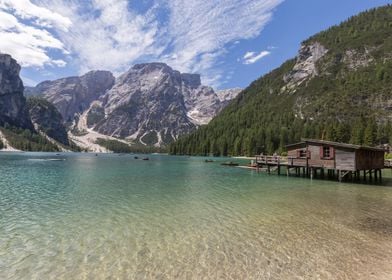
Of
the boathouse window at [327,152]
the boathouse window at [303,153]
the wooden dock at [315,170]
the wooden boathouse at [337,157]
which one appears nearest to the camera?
the wooden boathouse at [337,157]

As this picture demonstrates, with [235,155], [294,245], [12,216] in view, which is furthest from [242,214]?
[235,155]

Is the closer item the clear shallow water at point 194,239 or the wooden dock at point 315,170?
the clear shallow water at point 194,239

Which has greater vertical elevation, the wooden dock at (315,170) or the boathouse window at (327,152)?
the boathouse window at (327,152)

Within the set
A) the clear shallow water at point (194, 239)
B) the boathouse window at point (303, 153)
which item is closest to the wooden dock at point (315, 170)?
the boathouse window at point (303, 153)

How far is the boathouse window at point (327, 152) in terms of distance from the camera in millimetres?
48809

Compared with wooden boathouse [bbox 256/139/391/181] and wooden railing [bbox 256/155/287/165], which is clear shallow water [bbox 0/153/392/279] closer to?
wooden boathouse [bbox 256/139/391/181]

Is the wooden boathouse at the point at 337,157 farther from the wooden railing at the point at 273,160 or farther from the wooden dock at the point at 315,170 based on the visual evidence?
the wooden railing at the point at 273,160

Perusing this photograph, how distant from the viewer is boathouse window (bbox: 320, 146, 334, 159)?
160 ft

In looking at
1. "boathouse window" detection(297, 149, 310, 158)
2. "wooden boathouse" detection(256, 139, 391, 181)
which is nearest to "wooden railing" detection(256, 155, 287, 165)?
"wooden boathouse" detection(256, 139, 391, 181)

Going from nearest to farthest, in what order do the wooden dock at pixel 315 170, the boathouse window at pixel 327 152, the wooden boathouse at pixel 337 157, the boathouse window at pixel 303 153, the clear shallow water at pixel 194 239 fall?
the clear shallow water at pixel 194 239 < the wooden boathouse at pixel 337 157 < the boathouse window at pixel 327 152 < the wooden dock at pixel 315 170 < the boathouse window at pixel 303 153

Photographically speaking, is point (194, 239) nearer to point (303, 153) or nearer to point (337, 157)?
point (337, 157)

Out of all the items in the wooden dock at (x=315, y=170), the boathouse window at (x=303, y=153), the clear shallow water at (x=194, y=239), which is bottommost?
the clear shallow water at (x=194, y=239)

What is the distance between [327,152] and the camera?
4969 centimetres

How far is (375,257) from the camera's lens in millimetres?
13344
